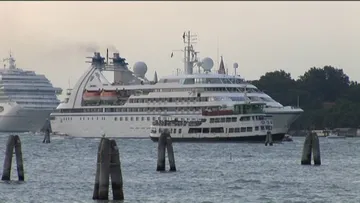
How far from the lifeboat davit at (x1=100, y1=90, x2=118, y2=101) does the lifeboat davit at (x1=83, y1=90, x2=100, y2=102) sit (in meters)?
0.62

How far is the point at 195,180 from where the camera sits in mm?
60625

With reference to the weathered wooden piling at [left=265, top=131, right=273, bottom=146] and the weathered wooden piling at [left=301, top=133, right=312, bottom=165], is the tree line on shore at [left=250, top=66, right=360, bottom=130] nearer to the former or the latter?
the weathered wooden piling at [left=265, top=131, right=273, bottom=146]

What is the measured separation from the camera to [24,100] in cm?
17638

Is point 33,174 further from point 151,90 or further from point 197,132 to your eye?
point 151,90

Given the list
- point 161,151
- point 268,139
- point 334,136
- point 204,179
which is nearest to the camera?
point 204,179

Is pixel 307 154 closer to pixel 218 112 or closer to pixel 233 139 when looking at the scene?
pixel 233 139

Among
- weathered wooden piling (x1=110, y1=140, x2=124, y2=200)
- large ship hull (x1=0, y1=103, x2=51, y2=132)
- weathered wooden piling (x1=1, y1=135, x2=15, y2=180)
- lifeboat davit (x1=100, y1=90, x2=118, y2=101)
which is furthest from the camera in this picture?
large ship hull (x1=0, y1=103, x2=51, y2=132)

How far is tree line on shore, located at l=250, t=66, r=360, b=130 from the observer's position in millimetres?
174875

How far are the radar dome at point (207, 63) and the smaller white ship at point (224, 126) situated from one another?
729 inches

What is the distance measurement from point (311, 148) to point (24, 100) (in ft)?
353

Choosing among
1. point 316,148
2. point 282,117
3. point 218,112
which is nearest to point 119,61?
point 282,117

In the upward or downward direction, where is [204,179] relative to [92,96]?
downward

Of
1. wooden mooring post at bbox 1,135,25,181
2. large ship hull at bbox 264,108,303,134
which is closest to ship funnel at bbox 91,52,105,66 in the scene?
large ship hull at bbox 264,108,303,134

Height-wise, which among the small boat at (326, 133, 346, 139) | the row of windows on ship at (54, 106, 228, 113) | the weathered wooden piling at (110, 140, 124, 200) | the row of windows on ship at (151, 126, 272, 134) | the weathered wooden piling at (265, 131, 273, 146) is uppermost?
the row of windows on ship at (54, 106, 228, 113)
